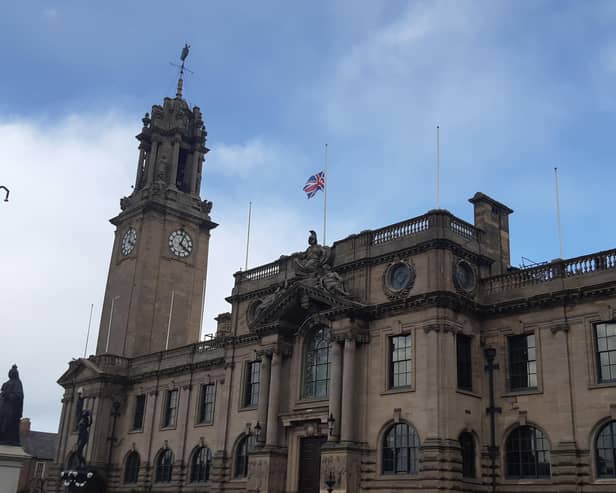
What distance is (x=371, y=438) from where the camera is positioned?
3500 centimetres

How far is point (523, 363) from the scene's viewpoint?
33812 mm

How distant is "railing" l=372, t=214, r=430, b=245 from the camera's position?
36625mm

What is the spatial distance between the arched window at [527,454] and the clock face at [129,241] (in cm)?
3688

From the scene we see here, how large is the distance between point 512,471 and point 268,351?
13.8m

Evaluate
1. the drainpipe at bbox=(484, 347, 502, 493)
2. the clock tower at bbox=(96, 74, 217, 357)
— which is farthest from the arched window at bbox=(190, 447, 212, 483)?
the drainpipe at bbox=(484, 347, 502, 493)

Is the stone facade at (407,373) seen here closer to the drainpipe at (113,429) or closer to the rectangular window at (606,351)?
the rectangular window at (606,351)

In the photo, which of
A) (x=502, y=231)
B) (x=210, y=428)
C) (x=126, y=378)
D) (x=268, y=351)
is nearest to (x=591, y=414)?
(x=502, y=231)

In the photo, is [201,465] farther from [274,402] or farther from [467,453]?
[467,453]

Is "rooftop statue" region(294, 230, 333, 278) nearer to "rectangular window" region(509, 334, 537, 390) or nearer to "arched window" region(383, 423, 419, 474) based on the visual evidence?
"arched window" region(383, 423, 419, 474)

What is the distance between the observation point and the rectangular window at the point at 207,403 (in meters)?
47.6

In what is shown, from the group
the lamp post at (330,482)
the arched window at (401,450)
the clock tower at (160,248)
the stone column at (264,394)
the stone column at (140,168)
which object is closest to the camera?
the arched window at (401,450)

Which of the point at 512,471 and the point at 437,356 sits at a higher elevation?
the point at 437,356

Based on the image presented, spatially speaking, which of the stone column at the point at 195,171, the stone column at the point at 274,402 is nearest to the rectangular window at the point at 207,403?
the stone column at the point at 274,402

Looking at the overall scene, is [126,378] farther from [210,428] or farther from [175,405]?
[210,428]
